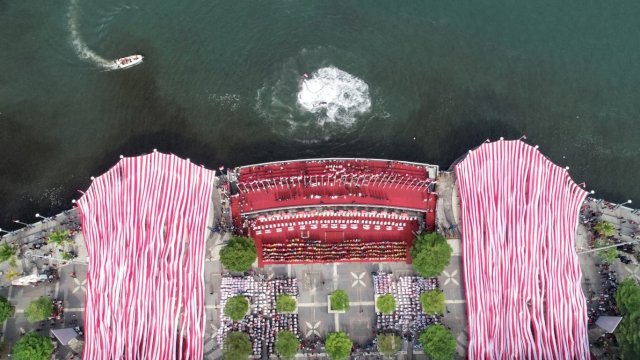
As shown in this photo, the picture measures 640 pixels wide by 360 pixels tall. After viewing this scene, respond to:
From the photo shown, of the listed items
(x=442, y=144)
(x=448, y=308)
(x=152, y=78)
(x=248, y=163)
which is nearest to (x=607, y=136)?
(x=442, y=144)

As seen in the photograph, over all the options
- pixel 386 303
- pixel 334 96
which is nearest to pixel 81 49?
pixel 334 96

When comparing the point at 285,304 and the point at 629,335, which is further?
the point at 285,304

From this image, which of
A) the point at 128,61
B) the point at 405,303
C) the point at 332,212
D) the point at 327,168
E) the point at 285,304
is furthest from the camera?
the point at 128,61

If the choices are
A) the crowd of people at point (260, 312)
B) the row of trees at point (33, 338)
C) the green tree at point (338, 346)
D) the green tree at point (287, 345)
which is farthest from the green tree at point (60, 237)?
the green tree at point (338, 346)

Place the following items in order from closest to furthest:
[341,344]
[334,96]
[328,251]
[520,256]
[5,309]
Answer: [341,344], [5,309], [520,256], [328,251], [334,96]

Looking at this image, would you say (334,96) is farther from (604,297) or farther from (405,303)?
(604,297)

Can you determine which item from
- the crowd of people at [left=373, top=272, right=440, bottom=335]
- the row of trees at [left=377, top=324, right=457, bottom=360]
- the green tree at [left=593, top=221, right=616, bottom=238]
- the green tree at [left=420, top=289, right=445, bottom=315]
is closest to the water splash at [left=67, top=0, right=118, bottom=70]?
the crowd of people at [left=373, top=272, right=440, bottom=335]

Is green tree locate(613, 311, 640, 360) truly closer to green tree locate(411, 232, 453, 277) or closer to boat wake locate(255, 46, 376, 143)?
green tree locate(411, 232, 453, 277)

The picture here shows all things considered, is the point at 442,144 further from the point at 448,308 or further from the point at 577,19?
the point at 577,19
